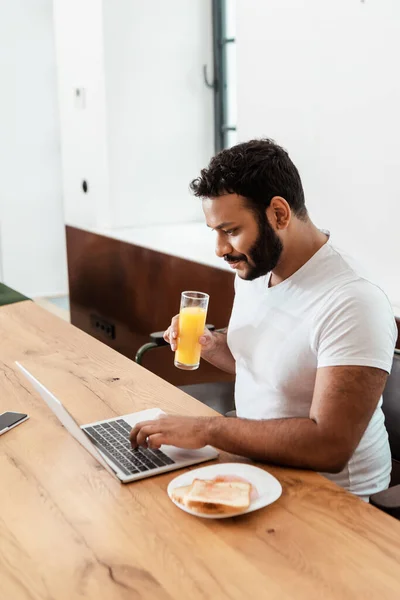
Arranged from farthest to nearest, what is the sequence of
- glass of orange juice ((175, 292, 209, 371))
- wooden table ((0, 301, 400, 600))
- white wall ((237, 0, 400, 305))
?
white wall ((237, 0, 400, 305)) < glass of orange juice ((175, 292, 209, 371)) < wooden table ((0, 301, 400, 600))

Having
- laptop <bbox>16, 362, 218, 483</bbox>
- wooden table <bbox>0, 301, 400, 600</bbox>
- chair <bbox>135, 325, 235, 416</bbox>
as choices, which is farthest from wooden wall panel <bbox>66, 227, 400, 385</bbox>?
wooden table <bbox>0, 301, 400, 600</bbox>

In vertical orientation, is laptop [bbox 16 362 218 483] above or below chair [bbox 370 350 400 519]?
above

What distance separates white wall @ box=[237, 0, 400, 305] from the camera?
87.2 inches

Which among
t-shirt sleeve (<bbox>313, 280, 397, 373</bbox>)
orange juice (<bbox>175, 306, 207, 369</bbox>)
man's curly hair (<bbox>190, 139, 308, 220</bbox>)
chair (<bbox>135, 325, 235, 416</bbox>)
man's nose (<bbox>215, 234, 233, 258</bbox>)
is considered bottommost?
chair (<bbox>135, 325, 235, 416</bbox>)

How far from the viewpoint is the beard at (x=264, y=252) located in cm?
147

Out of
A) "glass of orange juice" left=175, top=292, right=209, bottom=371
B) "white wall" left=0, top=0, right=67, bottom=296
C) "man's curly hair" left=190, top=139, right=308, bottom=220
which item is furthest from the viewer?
"white wall" left=0, top=0, right=67, bottom=296

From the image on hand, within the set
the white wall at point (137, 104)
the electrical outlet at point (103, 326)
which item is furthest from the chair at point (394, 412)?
the white wall at point (137, 104)

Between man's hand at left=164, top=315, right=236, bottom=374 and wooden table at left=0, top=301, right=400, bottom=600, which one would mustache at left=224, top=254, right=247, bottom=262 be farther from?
wooden table at left=0, top=301, right=400, bottom=600

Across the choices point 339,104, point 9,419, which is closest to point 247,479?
point 9,419

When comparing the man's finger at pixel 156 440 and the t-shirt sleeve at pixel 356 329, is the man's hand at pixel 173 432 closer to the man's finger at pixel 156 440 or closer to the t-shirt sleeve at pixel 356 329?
the man's finger at pixel 156 440

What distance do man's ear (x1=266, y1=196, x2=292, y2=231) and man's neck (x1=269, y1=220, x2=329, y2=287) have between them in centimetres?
5

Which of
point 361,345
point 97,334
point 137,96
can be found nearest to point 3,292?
point 97,334

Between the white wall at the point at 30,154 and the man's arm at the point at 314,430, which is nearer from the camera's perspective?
the man's arm at the point at 314,430

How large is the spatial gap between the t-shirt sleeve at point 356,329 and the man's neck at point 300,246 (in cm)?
15
